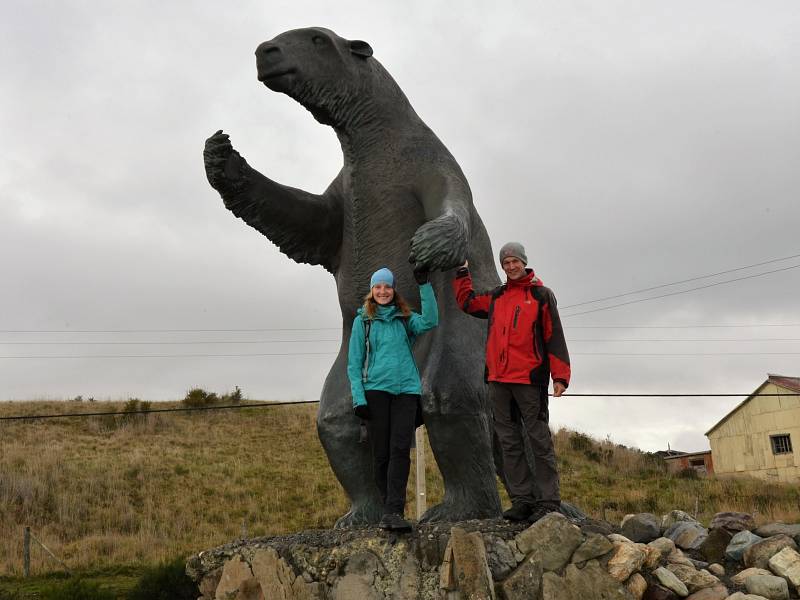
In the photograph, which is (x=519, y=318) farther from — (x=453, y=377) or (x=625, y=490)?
(x=625, y=490)

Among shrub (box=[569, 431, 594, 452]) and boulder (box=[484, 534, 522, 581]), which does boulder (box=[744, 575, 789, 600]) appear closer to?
boulder (box=[484, 534, 522, 581])

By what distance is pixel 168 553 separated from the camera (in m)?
16.0

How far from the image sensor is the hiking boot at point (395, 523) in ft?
9.68

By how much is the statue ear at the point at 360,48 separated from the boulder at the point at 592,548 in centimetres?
244

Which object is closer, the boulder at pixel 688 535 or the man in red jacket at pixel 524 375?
the man in red jacket at pixel 524 375

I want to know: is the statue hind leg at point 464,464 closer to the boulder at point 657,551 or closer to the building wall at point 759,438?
the boulder at point 657,551

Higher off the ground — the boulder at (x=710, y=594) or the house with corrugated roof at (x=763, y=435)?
the house with corrugated roof at (x=763, y=435)

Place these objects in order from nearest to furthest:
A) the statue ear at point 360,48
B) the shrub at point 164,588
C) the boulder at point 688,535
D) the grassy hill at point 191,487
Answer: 1. the statue ear at point 360,48
2. the boulder at point 688,535
3. the shrub at point 164,588
4. the grassy hill at point 191,487

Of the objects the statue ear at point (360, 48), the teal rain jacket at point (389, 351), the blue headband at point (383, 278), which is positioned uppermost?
the statue ear at point (360, 48)

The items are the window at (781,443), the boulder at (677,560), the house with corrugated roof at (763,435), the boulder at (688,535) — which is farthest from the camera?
the window at (781,443)

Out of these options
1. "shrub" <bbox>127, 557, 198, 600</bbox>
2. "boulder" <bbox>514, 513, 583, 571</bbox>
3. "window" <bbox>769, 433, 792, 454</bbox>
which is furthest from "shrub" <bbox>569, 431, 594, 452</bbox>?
"boulder" <bbox>514, 513, 583, 571</bbox>

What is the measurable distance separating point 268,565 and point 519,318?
1.43 m

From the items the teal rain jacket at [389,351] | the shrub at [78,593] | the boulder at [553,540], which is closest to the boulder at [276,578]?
the teal rain jacket at [389,351]

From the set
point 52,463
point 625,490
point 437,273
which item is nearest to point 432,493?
point 625,490
